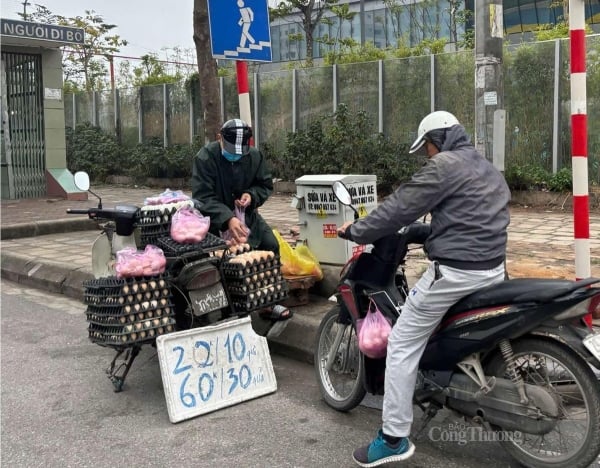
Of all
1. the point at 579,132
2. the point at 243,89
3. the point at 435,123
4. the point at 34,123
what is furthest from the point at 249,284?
the point at 34,123

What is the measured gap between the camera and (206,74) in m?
8.11

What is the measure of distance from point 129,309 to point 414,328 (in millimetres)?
1688

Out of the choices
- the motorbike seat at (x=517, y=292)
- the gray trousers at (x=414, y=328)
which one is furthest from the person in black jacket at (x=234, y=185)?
the motorbike seat at (x=517, y=292)

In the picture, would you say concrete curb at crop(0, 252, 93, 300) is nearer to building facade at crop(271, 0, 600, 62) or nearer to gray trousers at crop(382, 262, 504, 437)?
gray trousers at crop(382, 262, 504, 437)

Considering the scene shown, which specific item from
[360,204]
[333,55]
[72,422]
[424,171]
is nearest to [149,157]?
[333,55]

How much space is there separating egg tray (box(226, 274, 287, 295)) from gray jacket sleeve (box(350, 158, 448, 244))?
1.23m

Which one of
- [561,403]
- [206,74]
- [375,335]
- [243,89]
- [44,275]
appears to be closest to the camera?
[561,403]

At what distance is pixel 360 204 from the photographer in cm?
541

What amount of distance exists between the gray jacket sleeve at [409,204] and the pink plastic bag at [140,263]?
1.35 m

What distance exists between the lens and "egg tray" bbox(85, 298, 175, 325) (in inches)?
145

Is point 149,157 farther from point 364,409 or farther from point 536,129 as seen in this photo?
point 364,409

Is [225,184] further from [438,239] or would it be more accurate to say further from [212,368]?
[438,239]

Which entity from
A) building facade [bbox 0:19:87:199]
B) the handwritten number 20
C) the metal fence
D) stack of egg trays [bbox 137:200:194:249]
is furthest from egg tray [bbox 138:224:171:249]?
building facade [bbox 0:19:87:199]

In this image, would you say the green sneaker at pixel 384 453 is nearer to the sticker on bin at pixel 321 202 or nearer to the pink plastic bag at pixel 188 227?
the pink plastic bag at pixel 188 227
